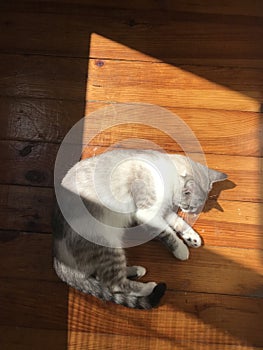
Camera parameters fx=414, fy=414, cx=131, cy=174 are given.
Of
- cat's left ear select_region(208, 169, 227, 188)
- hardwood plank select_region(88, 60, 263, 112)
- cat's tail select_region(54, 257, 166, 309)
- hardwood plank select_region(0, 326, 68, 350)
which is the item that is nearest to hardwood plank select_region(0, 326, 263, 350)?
hardwood plank select_region(0, 326, 68, 350)

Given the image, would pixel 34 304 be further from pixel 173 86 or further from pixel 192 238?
pixel 173 86

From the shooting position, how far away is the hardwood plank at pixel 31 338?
1.45 metres

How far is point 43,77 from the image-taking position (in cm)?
173

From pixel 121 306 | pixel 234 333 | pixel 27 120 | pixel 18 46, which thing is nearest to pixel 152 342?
pixel 121 306

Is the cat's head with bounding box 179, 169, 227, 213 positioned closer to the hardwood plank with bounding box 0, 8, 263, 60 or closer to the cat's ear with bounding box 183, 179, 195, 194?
the cat's ear with bounding box 183, 179, 195, 194

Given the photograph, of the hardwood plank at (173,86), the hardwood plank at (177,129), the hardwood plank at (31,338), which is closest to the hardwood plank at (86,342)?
the hardwood plank at (31,338)

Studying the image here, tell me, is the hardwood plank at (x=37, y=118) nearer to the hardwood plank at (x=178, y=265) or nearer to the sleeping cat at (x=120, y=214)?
the sleeping cat at (x=120, y=214)

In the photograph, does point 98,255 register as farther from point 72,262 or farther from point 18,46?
point 18,46

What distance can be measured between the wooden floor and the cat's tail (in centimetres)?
9

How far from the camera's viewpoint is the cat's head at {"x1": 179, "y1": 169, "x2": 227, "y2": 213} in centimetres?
145

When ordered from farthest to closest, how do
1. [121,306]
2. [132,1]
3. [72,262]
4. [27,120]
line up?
[132,1] < [27,120] < [121,306] < [72,262]

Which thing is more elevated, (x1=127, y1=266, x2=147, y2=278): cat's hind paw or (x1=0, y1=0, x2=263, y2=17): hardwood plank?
(x1=0, y1=0, x2=263, y2=17): hardwood plank

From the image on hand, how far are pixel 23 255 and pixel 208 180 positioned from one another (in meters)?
0.74

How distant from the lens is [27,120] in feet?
5.50
